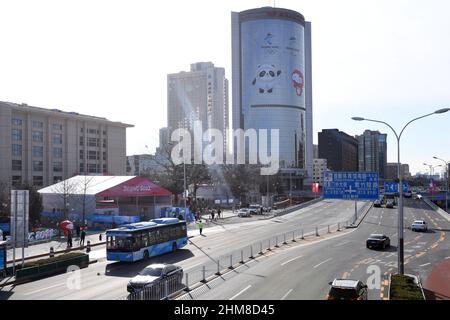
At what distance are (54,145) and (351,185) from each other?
6777 centimetres

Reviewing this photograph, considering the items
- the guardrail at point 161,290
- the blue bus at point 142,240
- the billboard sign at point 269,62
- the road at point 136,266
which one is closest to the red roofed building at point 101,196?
the road at point 136,266

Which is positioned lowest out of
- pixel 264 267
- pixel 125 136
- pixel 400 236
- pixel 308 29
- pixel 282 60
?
pixel 264 267

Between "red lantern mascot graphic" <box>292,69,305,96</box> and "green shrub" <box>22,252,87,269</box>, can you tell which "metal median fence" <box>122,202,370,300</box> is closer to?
"green shrub" <box>22,252,87,269</box>

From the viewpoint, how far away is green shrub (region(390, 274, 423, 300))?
18.4 metres

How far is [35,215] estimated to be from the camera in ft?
171

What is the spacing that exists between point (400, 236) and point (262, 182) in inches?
3623

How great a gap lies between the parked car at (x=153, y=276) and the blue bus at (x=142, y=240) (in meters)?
7.70

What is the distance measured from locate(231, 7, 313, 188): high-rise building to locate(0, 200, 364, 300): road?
11162 cm

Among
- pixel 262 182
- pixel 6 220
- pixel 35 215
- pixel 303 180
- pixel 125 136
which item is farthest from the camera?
pixel 303 180

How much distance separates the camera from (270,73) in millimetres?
166625

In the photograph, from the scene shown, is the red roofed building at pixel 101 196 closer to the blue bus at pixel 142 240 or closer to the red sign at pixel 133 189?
the red sign at pixel 133 189
